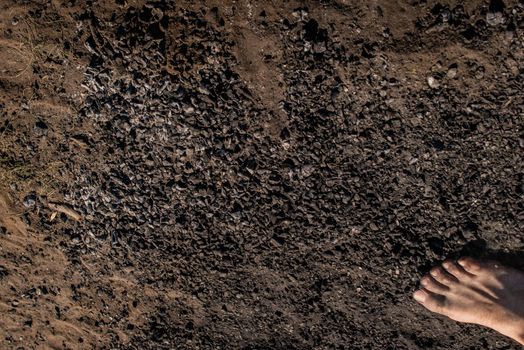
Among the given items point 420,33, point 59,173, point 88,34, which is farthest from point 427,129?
point 59,173

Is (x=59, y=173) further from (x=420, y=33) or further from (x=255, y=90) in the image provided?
(x=420, y=33)

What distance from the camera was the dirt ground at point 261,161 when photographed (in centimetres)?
254

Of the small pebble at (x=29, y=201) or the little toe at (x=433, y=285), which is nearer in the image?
the little toe at (x=433, y=285)

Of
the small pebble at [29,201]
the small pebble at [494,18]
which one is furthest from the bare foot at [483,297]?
the small pebble at [29,201]

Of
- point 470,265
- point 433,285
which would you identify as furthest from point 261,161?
point 470,265

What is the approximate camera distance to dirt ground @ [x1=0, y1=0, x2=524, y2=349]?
2.54 metres

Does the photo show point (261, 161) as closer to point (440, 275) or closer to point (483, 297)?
point (440, 275)

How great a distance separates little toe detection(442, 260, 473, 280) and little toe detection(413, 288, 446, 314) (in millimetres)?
159

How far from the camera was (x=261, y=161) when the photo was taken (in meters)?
2.70

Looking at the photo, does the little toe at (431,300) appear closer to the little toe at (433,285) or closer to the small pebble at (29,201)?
the little toe at (433,285)

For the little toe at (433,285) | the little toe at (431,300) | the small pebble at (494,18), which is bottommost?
the little toe at (431,300)

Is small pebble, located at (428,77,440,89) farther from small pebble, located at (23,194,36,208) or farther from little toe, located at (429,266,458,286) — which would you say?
small pebble, located at (23,194,36,208)

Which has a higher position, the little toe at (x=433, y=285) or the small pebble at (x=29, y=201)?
the little toe at (x=433, y=285)

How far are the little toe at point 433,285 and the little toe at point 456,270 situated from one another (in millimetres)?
97
